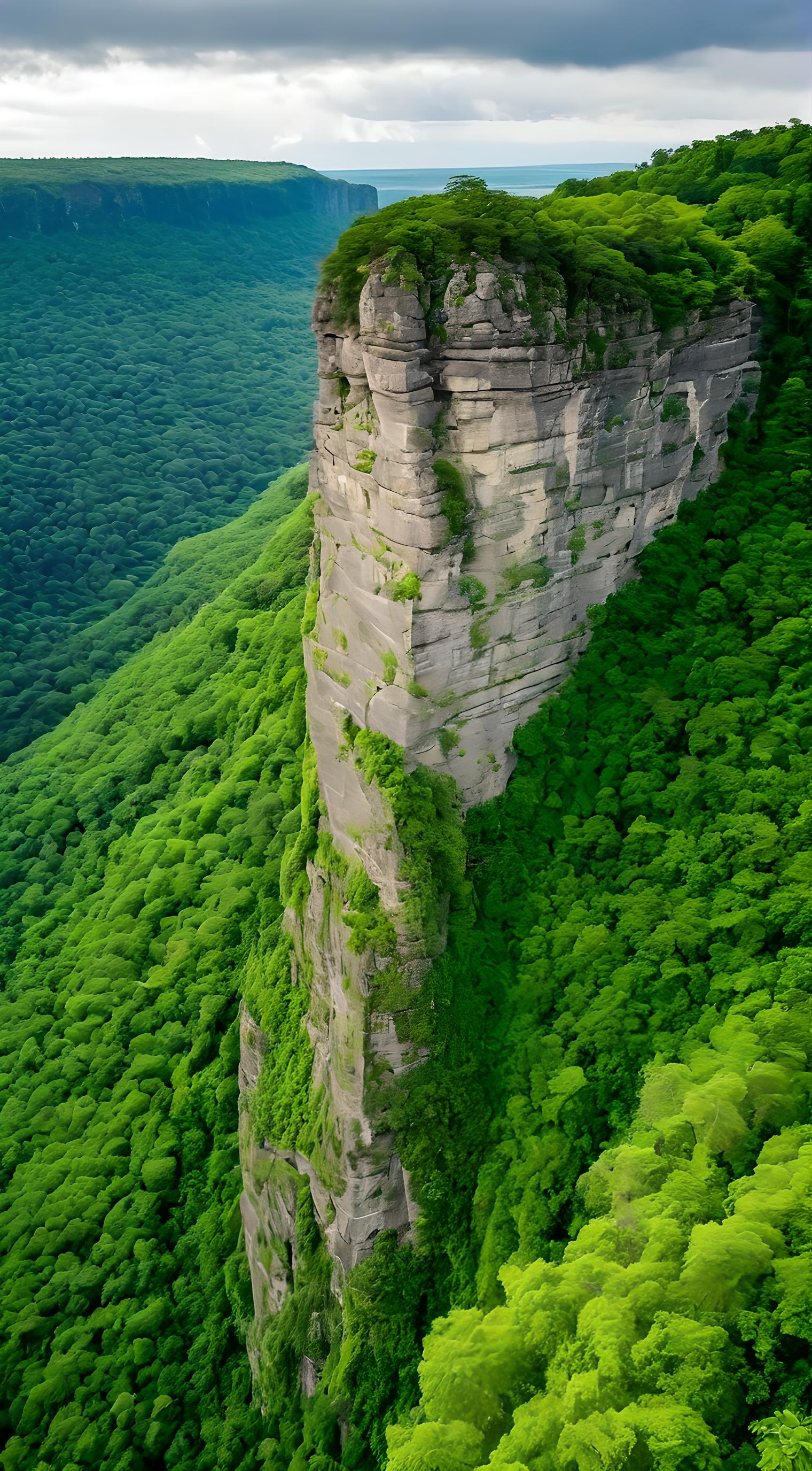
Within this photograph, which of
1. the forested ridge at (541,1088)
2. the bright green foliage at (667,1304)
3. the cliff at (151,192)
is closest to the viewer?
the bright green foliage at (667,1304)

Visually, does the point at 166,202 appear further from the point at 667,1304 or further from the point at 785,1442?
the point at 785,1442

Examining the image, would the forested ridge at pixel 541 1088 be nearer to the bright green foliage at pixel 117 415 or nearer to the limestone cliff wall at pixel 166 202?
the bright green foliage at pixel 117 415

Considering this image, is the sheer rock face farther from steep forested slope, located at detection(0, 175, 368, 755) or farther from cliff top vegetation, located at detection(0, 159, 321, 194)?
cliff top vegetation, located at detection(0, 159, 321, 194)

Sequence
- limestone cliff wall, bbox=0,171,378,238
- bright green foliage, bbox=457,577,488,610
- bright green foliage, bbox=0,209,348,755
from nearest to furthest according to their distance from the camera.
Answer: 1. bright green foliage, bbox=457,577,488,610
2. bright green foliage, bbox=0,209,348,755
3. limestone cliff wall, bbox=0,171,378,238

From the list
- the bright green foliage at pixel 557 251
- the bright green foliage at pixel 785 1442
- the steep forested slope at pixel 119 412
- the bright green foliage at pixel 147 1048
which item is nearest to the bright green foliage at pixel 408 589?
the bright green foliage at pixel 557 251

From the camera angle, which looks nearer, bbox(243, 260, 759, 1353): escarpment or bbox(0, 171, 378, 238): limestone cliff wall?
bbox(243, 260, 759, 1353): escarpment

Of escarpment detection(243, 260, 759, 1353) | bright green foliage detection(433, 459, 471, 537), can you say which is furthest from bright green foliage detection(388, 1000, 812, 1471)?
bright green foliage detection(433, 459, 471, 537)

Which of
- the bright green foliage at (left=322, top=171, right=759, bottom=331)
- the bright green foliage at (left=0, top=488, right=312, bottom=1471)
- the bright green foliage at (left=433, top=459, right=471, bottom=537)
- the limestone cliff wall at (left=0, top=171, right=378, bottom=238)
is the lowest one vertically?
the bright green foliage at (left=0, top=488, right=312, bottom=1471)

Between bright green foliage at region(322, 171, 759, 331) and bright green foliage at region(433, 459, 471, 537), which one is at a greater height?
bright green foliage at region(322, 171, 759, 331)
